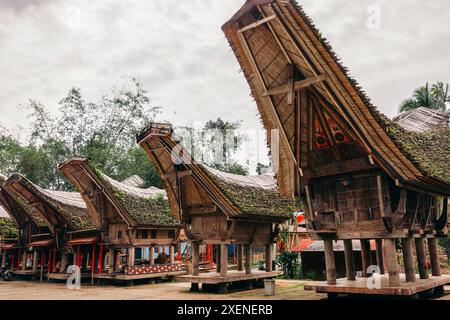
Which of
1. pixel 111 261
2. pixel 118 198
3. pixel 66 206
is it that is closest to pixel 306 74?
pixel 118 198

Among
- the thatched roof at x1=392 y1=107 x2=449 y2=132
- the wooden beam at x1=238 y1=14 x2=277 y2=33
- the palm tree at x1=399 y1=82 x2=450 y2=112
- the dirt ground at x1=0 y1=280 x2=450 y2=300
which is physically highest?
the palm tree at x1=399 y1=82 x2=450 y2=112

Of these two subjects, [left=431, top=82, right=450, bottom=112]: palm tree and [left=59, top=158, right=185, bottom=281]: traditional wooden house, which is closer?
[left=59, top=158, right=185, bottom=281]: traditional wooden house

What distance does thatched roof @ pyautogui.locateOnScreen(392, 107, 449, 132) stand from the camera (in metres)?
13.9

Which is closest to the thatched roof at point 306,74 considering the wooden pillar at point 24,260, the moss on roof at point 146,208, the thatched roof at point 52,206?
the moss on roof at point 146,208

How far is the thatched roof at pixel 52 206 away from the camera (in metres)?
21.2

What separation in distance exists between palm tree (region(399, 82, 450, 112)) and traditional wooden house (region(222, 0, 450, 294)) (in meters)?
21.2

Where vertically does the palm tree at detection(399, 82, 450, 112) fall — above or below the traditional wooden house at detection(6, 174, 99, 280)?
A: above

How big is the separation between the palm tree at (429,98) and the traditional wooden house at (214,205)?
1958 cm

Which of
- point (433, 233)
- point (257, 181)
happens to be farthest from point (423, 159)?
point (257, 181)

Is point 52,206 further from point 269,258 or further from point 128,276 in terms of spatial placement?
point 269,258

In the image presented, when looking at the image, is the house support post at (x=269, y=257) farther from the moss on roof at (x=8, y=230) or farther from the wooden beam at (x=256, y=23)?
the moss on roof at (x=8, y=230)

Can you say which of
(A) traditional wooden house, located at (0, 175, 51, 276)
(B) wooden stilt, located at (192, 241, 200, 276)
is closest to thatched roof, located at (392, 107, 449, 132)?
(B) wooden stilt, located at (192, 241, 200, 276)

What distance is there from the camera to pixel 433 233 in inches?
506

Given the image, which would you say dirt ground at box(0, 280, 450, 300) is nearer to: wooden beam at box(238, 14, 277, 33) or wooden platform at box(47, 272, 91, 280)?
wooden platform at box(47, 272, 91, 280)
